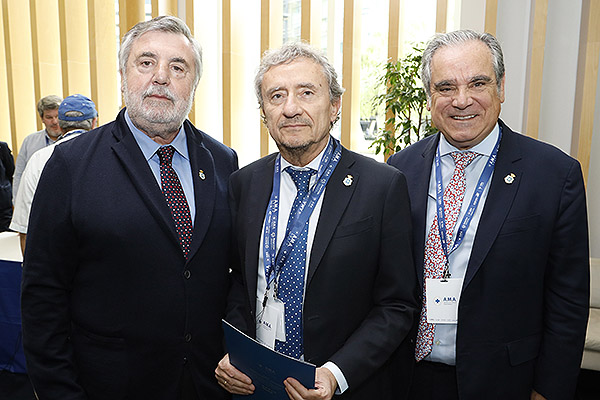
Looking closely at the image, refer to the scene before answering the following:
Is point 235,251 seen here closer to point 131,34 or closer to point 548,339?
point 131,34

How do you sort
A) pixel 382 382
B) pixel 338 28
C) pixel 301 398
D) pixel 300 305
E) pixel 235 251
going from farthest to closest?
1. pixel 338 28
2. pixel 235 251
3. pixel 382 382
4. pixel 300 305
5. pixel 301 398

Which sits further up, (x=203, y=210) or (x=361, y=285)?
(x=203, y=210)

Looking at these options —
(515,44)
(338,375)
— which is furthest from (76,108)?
(515,44)

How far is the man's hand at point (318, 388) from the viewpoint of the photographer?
144cm

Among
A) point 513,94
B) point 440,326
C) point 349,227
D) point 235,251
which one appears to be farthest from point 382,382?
point 513,94

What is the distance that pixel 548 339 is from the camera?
1.74m

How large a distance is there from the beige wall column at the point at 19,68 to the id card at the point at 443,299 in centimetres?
709

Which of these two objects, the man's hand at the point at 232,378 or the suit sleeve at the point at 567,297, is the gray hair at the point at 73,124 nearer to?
the man's hand at the point at 232,378

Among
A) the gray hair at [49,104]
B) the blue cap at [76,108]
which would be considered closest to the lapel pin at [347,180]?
the blue cap at [76,108]

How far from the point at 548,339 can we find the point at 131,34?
1832 millimetres

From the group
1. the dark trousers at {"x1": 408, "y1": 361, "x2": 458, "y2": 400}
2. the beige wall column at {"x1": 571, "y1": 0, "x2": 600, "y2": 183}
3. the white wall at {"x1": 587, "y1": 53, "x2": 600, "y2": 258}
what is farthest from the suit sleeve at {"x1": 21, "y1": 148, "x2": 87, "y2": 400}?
the white wall at {"x1": 587, "y1": 53, "x2": 600, "y2": 258}

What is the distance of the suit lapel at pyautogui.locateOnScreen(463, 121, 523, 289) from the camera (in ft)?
5.43

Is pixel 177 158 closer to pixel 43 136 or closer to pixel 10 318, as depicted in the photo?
pixel 10 318

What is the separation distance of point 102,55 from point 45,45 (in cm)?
125
